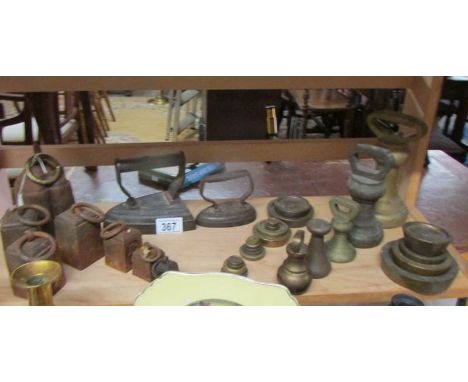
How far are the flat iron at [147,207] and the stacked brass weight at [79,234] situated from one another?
0.32 feet

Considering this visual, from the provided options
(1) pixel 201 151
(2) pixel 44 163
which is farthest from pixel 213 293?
(1) pixel 201 151

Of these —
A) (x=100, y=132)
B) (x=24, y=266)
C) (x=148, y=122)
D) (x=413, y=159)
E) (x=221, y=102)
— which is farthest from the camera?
(x=148, y=122)

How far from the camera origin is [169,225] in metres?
1.19

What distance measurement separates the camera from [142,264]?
40.3 inches

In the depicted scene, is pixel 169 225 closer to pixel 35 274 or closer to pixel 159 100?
pixel 35 274

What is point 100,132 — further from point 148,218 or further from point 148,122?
point 148,218

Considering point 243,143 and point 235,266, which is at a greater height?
point 243,143

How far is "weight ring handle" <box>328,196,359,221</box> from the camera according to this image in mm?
1082

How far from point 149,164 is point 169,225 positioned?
0.56ft

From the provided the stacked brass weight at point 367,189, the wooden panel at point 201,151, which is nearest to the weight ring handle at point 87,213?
the wooden panel at point 201,151

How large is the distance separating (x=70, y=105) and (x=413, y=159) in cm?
222

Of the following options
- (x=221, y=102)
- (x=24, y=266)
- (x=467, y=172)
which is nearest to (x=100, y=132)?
(x=221, y=102)

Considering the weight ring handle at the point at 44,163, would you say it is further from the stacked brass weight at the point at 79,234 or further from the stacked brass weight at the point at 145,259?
the stacked brass weight at the point at 145,259

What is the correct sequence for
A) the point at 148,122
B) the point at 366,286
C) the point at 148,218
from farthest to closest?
the point at 148,122, the point at 148,218, the point at 366,286
